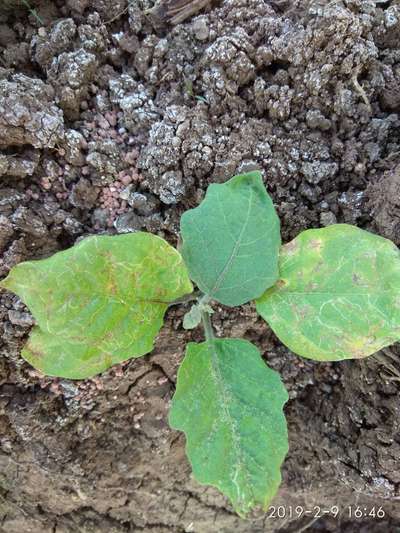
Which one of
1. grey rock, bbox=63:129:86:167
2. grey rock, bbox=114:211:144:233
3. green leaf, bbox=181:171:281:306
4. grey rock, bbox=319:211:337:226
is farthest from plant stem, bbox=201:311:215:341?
grey rock, bbox=63:129:86:167

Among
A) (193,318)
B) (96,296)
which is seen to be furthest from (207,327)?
(96,296)

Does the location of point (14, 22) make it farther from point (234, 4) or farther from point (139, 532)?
point (139, 532)

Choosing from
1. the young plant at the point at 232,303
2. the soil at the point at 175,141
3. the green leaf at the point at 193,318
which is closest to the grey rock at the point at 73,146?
the soil at the point at 175,141

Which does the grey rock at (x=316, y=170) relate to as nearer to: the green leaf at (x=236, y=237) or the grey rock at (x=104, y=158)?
the green leaf at (x=236, y=237)

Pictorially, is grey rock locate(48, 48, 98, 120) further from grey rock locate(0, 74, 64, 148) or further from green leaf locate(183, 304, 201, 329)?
green leaf locate(183, 304, 201, 329)

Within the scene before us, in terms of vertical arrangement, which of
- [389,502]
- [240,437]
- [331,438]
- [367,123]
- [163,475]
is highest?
[367,123]

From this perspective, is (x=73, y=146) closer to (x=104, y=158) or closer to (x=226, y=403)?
(x=104, y=158)

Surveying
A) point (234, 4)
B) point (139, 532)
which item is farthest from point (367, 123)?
point (139, 532)
